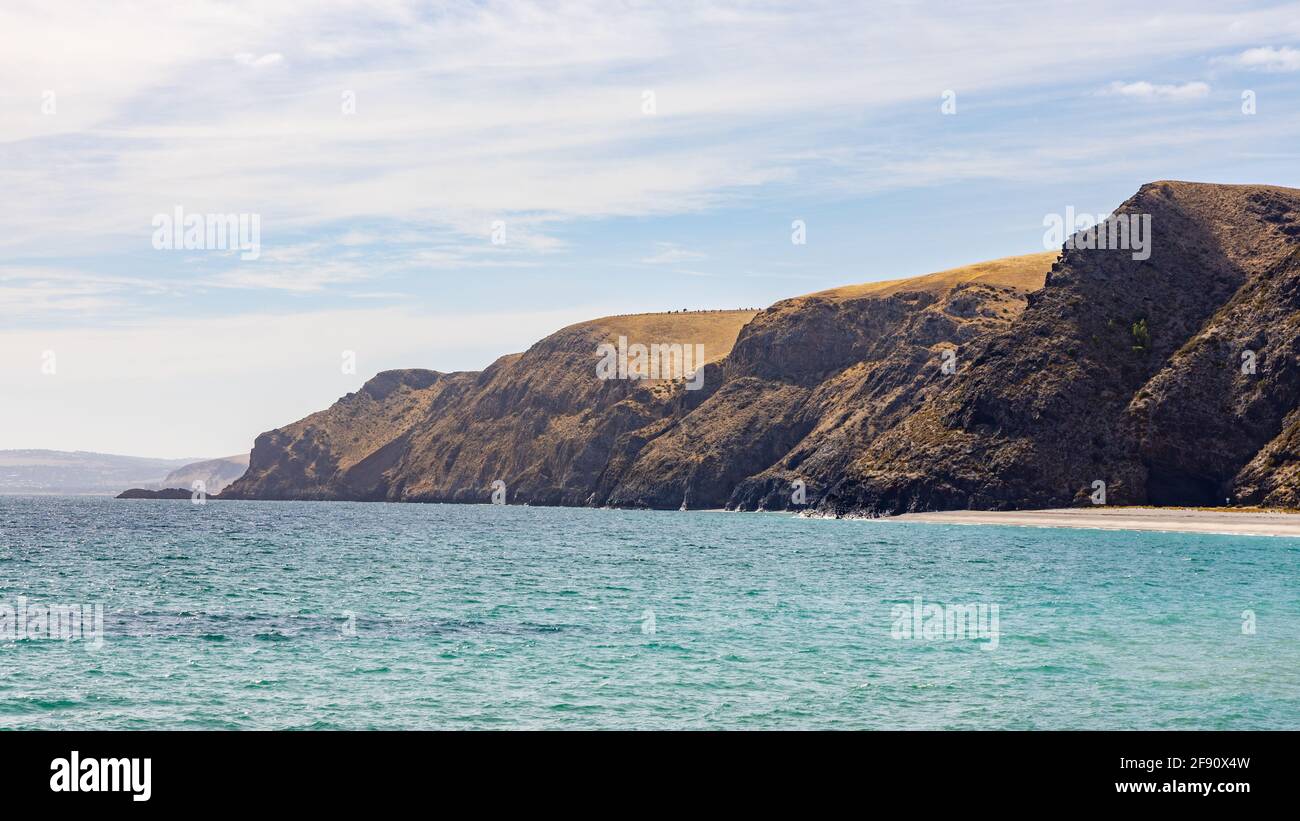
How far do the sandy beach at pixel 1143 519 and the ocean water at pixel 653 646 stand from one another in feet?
123

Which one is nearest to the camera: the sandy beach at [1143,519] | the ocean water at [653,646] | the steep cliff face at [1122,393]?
the ocean water at [653,646]

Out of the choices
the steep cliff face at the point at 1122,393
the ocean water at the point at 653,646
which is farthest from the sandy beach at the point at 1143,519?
the ocean water at the point at 653,646

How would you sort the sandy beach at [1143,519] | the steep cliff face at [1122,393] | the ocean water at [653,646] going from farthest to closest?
the steep cliff face at [1122,393], the sandy beach at [1143,519], the ocean water at [653,646]

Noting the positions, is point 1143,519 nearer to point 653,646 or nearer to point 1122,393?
point 1122,393

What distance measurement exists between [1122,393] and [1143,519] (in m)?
37.2

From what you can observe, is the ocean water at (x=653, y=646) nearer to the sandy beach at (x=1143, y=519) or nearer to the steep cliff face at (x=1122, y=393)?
the sandy beach at (x=1143, y=519)

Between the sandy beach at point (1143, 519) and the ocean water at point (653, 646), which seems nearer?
the ocean water at point (653, 646)

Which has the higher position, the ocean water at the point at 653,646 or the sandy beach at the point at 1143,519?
the ocean water at the point at 653,646

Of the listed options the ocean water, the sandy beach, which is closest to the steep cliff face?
the sandy beach

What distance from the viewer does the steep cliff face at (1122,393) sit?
550ft

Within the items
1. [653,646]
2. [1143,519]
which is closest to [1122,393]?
[1143,519]

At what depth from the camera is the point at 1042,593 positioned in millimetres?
64688

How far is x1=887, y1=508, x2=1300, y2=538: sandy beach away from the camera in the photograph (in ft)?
425
